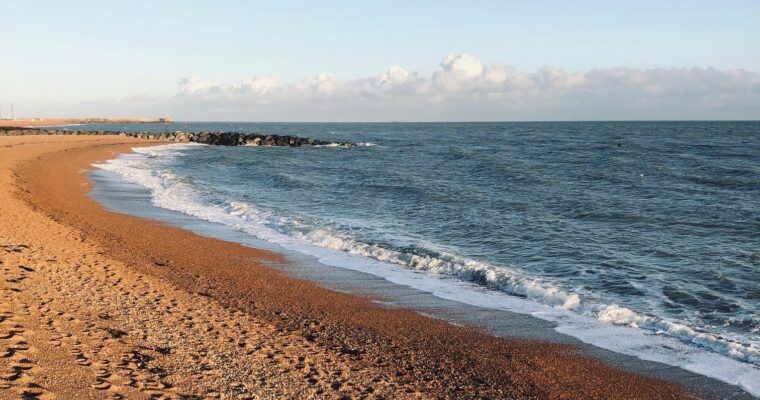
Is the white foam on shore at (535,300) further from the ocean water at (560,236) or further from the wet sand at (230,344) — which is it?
the wet sand at (230,344)

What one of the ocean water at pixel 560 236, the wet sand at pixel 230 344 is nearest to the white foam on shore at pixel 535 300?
the ocean water at pixel 560 236

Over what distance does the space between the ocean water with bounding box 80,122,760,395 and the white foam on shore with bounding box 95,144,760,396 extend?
42 mm

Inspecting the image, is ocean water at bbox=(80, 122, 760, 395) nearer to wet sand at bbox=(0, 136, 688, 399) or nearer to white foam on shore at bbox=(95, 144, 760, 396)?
white foam on shore at bbox=(95, 144, 760, 396)

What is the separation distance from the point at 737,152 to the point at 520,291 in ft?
161

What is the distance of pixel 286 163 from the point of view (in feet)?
173

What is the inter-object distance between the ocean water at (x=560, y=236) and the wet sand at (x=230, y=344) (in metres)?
2.09

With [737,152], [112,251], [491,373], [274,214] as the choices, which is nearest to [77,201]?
[274,214]

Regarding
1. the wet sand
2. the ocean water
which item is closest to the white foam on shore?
the ocean water

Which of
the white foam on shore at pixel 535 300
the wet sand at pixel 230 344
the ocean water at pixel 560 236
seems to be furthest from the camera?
the ocean water at pixel 560 236

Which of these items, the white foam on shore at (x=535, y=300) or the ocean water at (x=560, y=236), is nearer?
the white foam on shore at (x=535, y=300)

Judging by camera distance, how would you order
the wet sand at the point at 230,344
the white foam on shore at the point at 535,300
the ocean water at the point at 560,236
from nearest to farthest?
1. the wet sand at the point at 230,344
2. the white foam on shore at the point at 535,300
3. the ocean water at the point at 560,236

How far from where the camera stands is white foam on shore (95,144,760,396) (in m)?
9.20

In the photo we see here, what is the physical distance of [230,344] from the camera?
8711mm

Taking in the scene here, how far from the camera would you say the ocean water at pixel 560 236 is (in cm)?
1101
